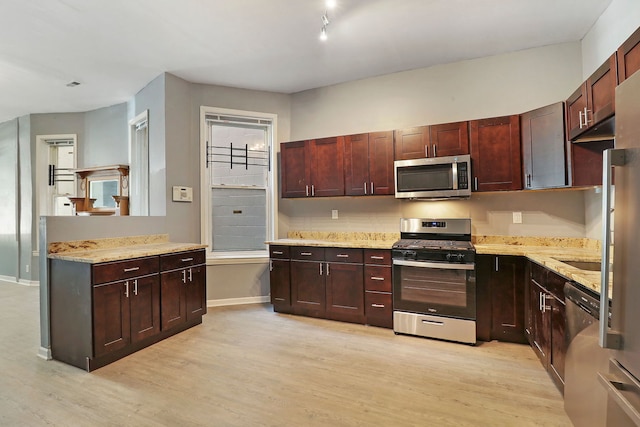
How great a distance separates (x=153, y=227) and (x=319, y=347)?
231cm

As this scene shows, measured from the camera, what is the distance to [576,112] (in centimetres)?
246

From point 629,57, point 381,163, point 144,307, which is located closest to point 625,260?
point 629,57

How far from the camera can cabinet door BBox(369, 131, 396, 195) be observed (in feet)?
11.8

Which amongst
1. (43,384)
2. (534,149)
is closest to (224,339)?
(43,384)

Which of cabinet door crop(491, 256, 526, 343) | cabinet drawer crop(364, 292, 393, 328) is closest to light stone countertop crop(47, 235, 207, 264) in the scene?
cabinet drawer crop(364, 292, 393, 328)

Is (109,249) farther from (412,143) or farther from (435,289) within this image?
(412,143)

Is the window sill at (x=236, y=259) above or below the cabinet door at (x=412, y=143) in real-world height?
below

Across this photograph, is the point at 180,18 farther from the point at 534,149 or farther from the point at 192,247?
the point at 534,149

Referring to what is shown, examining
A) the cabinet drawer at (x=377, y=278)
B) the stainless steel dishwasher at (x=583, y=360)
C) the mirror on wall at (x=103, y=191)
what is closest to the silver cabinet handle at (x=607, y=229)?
the stainless steel dishwasher at (x=583, y=360)

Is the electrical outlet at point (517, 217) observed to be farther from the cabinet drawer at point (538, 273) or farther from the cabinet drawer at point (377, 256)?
the cabinet drawer at point (377, 256)

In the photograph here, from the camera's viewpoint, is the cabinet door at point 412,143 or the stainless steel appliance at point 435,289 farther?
the cabinet door at point 412,143

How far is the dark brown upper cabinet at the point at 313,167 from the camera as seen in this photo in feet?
12.6

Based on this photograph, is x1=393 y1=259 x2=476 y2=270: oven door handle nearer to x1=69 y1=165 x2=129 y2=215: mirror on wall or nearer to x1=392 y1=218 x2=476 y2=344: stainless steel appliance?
x1=392 y1=218 x2=476 y2=344: stainless steel appliance

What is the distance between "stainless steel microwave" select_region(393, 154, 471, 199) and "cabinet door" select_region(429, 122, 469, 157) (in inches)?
4.0
